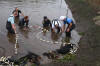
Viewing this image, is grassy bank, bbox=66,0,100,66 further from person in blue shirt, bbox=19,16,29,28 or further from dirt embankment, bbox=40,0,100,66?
person in blue shirt, bbox=19,16,29,28

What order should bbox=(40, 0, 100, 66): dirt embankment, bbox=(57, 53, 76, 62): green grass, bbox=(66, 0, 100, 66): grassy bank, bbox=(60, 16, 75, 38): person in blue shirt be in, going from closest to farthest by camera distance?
bbox=(40, 0, 100, 66): dirt embankment → bbox=(66, 0, 100, 66): grassy bank → bbox=(57, 53, 76, 62): green grass → bbox=(60, 16, 75, 38): person in blue shirt

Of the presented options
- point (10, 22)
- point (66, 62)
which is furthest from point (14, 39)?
point (66, 62)

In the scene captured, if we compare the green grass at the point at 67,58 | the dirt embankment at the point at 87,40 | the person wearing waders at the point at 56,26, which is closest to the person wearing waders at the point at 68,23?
the person wearing waders at the point at 56,26

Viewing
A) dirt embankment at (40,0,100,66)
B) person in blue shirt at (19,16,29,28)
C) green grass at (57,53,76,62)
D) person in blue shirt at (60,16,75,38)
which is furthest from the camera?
person in blue shirt at (19,16,29,28)

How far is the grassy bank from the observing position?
426 inches

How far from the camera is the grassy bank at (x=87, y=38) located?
10.8m

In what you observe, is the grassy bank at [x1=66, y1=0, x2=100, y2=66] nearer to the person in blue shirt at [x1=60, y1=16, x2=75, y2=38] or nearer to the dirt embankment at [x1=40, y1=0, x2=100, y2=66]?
the dirt embankment at [x1=40, y1=0, x2=100, y2=66]

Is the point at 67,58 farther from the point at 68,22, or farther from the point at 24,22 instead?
the point at 24,22

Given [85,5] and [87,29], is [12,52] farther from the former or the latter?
[85,5]

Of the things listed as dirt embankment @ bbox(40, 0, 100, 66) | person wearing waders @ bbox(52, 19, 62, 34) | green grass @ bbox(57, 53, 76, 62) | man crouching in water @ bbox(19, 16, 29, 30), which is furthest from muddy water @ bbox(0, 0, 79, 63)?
dirt embankment @ bbox(40, 0, 100, 66)

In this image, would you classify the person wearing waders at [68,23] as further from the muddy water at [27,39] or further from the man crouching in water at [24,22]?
the man crouching in water at [24,22]

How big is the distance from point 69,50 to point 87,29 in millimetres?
5498

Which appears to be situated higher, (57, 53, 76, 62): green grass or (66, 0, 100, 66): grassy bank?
(66, 0, 100, 66): grassy bank

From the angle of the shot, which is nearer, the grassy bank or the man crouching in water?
the grassy bank
